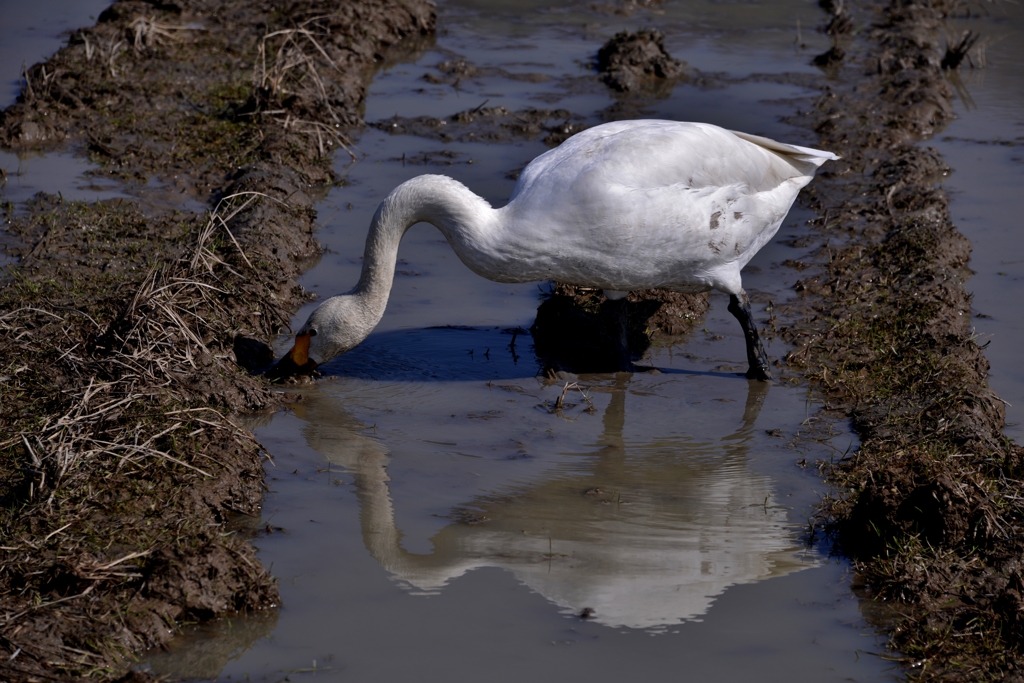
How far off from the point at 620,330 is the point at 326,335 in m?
1.70

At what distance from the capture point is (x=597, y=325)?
6.73m

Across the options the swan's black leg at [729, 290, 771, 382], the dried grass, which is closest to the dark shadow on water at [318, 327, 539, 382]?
the swan's black leg at [729, 290, 771, 382]

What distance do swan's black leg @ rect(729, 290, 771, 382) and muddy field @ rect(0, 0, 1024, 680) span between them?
255 millimetres

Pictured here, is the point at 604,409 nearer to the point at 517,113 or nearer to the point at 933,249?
the point at 933,249

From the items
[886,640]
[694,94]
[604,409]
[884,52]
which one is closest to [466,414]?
[604,409]

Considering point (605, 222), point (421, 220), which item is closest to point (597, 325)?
point (605, 222)

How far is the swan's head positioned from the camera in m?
6.08

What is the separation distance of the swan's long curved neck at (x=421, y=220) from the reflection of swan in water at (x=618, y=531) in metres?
0.86

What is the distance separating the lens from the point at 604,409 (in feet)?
19.9

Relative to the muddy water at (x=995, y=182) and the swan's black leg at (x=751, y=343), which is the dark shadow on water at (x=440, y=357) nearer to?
the swan's black leg at (x=751, y=343)

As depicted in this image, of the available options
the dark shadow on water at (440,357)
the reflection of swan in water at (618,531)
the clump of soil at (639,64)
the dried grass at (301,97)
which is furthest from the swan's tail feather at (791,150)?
the clump of soil at (639,64)

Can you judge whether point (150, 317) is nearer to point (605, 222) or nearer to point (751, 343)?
point (605, 222)

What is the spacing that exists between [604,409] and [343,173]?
3.75m

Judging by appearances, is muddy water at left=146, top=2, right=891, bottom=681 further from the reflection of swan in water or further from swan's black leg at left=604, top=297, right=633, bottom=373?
swan's black leg at left=604, top=297, right=633, bottom=373
